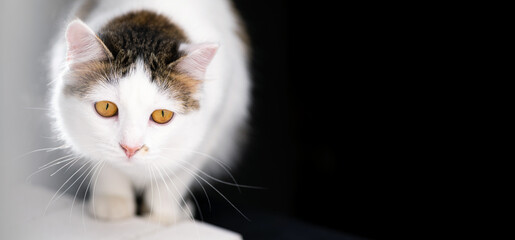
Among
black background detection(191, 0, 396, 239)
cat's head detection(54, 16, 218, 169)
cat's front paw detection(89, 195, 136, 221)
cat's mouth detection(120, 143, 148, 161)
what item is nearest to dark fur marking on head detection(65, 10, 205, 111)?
cat's head detection(54, 16, 218, 169)

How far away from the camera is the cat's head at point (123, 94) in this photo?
737mm

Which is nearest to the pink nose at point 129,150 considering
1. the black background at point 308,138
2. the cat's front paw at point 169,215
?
the cat's front paw at point 169,215

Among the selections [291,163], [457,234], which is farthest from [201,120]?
[457,234]

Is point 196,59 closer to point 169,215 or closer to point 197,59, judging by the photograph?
point 197,59

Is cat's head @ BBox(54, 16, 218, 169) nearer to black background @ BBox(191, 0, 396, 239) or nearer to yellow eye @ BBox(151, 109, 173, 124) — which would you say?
yellow eye @ BBox(151, 109, 173, 124)

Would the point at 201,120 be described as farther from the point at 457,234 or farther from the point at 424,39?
the point at 457,234

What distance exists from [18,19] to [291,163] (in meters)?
0.90

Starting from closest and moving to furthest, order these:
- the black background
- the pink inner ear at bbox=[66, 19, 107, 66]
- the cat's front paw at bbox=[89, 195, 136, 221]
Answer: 1. the pink inner ear at bbox=[66, 19, 107, 66]
2. the cat's front paw at bbox=[89, 195, 136, 221]
3. the black background

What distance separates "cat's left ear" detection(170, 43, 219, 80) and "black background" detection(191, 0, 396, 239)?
398 mm

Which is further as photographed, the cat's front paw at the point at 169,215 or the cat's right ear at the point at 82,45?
the cat's front paw at the point at 169,215

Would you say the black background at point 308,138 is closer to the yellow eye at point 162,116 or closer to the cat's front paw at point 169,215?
the cat's front paw at point 169,215

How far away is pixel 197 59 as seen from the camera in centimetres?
79

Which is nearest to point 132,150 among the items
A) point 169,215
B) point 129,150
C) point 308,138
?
point 129,150

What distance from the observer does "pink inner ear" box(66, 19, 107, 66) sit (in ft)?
2.26
